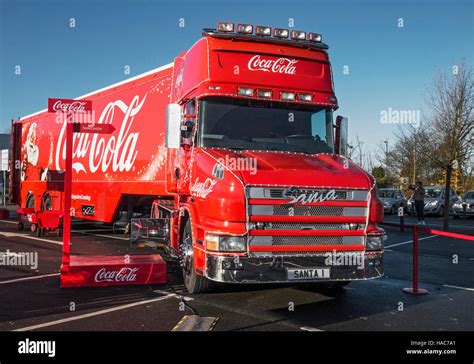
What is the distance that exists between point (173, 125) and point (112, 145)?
512 centimetres

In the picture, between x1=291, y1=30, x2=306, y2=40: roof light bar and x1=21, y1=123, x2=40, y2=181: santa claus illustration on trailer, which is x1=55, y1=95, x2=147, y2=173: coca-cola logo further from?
x1=291, y1=30, x2=306, y2=40: roof light bar

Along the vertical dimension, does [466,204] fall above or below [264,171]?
below

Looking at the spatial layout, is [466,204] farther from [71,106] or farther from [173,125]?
[71,106]

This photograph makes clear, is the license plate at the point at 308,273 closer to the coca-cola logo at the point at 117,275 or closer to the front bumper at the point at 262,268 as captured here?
the front bumper at the point at 262,268

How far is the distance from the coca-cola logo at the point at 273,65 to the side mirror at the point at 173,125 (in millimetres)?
1270

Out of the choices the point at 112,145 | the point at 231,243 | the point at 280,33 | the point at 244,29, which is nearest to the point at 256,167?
the point at 231,243

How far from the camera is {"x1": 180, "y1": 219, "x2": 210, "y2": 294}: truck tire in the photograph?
22.8 feet

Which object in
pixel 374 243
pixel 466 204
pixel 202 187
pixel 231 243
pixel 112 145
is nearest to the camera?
pixel 231 243

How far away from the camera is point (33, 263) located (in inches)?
390

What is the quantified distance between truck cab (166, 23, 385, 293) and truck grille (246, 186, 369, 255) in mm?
12

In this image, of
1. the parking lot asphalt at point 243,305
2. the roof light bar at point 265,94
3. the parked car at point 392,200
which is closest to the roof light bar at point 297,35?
the roof light bar at point 265,94

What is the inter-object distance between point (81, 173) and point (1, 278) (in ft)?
18.2

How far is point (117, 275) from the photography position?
7812 millimetres
